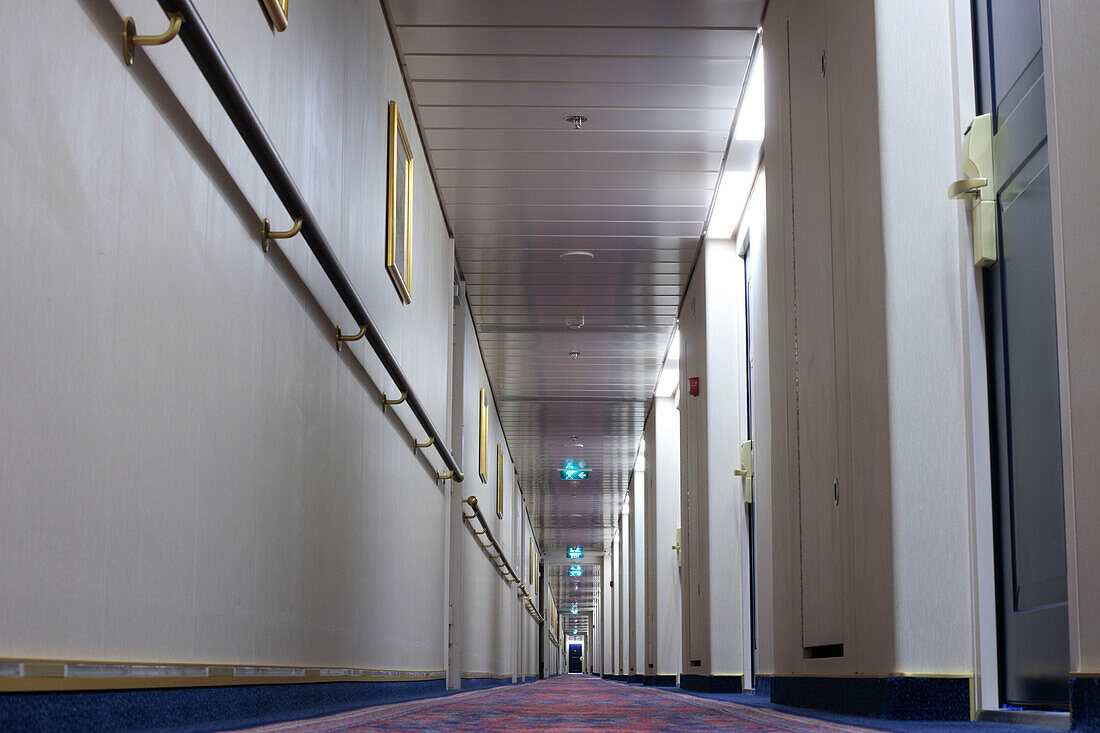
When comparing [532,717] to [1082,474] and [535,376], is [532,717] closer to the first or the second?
[1082,474]

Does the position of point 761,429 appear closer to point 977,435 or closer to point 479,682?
point 977,435

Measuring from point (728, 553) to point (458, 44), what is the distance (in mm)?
3820

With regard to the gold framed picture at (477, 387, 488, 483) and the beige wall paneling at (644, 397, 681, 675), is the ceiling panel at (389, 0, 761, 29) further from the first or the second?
the beige wall paneling at (644, 397, 681, 675)

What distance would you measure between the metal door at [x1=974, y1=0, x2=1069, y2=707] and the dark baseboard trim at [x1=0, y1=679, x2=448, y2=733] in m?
1.78

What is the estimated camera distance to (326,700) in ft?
11.5

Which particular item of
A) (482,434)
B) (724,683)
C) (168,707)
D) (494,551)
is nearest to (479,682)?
(482,434)

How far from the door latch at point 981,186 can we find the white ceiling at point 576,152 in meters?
2.01

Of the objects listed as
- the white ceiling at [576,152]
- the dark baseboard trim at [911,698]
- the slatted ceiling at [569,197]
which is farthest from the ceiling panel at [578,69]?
the dark baseboard trim at [911,698]

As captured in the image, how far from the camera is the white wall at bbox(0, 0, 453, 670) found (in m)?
1.50

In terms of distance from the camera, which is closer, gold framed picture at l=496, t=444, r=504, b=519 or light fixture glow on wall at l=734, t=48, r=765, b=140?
light fixture glow on wall at l=734, t=48, r=765, b=140

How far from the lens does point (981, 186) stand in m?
2.97

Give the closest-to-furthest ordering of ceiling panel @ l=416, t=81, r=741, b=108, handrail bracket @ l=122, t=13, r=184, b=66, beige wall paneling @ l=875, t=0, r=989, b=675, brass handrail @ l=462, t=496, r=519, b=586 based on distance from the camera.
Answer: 1. handrail bracket @ l=122, t=13, r=184, b=66
2. beige wall paneling @ l=875, t=0, r=989, b=675
3. ceiling panel @ l=416, t=81, r=741, b=108
4. brass handrail @ l=462, t=496, r=519, b=586

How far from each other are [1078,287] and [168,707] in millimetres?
1866

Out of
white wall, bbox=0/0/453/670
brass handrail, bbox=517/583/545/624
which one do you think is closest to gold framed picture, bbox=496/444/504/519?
brass handrail, bbox=517/583/545/624
